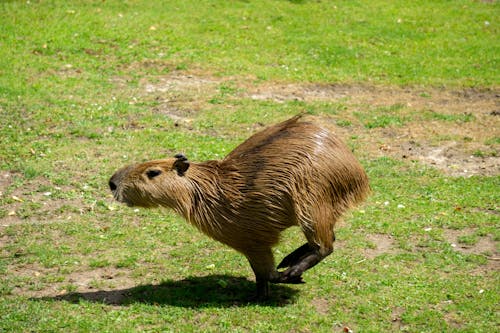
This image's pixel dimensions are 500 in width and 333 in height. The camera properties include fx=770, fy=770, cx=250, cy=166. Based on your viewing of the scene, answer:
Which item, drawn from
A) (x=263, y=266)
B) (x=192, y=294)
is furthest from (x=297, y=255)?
(x=192, y=294)

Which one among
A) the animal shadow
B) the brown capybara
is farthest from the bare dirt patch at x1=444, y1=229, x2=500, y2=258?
the animal shadow

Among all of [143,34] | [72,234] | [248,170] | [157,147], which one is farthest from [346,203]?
[143,34]

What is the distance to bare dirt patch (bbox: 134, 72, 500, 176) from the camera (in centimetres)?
1030

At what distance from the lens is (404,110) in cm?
1173

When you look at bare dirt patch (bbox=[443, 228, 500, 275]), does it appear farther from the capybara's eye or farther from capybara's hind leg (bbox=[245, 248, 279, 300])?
the capybara's eye

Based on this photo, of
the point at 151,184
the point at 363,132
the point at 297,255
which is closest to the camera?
the point at 151,184

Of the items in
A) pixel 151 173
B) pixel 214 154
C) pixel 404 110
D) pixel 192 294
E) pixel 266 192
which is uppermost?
pixel 151 173

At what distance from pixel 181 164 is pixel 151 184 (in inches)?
12.1

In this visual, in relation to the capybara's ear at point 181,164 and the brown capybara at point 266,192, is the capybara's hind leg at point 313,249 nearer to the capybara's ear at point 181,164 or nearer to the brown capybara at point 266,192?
the brown capybara at point 266,192

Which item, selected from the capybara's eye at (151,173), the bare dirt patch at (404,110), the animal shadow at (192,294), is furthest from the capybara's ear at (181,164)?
the bare dirt patch at (404,110)

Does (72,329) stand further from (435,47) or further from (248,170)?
(435,47)

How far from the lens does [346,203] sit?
21.8 feet

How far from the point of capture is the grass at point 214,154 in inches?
260

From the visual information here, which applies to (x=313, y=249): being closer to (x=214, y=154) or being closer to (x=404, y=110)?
(x=214, y=154)
